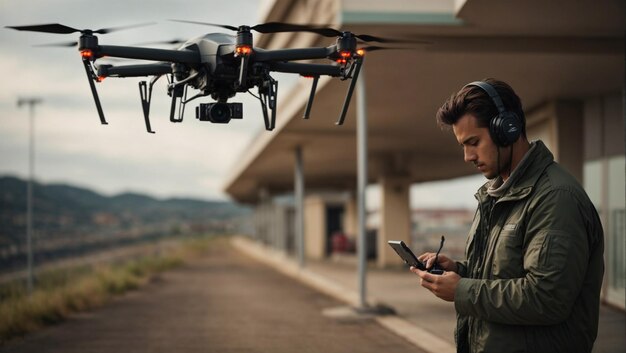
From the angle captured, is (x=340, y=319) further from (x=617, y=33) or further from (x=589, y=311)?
(x=589, y=311)

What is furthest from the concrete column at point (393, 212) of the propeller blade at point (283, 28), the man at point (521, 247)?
the man at point (521, 247)

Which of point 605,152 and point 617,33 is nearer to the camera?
point 617,33

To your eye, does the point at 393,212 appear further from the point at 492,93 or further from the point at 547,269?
the point at 547,269

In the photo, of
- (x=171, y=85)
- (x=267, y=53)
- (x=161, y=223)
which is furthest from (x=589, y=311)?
(x=161, y=223)

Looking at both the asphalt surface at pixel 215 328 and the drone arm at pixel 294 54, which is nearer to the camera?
the drone arm at pixel 294 54

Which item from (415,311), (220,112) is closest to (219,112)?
(220,112)

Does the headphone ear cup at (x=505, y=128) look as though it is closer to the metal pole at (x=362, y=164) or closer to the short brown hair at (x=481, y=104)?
the short brown hair at (x=481, y=104)

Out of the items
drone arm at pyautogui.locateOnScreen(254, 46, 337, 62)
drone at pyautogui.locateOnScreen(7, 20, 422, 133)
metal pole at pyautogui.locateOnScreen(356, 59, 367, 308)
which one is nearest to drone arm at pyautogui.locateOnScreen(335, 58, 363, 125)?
drone at pyautogui.locateOnScreen(7, 20, 422, 133)
